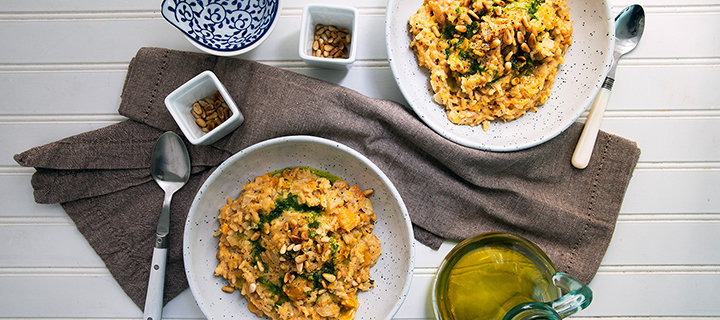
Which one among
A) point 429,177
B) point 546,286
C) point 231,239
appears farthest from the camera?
point 429,177

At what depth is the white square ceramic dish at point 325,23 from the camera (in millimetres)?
1689

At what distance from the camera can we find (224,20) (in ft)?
5.87

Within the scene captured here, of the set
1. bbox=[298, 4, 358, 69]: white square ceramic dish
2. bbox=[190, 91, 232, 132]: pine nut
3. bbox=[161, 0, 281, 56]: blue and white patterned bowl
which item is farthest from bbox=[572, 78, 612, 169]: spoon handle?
bbox=[190, 91, 232, 132]: pine nut

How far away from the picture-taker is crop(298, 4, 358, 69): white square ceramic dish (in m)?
1.69

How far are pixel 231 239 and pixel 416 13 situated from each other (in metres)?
1.24

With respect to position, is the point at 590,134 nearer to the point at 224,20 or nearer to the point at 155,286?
the point at 224,20

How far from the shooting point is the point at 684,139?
196 cm

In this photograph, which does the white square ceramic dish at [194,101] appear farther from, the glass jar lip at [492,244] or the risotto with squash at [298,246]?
the glass jar lip at [492,244]

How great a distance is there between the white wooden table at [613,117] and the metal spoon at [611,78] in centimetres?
9

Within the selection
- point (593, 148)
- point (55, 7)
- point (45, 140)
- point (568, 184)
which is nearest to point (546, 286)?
point (568, 184)

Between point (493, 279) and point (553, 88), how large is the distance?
0.87 metres

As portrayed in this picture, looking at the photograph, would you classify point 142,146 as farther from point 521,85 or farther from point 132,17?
point 521,85

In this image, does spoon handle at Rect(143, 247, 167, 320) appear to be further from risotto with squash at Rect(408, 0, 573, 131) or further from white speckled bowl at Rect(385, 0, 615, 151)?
risotto with squash at Rect(408, 0, 573, 131)

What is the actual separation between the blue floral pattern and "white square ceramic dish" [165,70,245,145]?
0.16m
